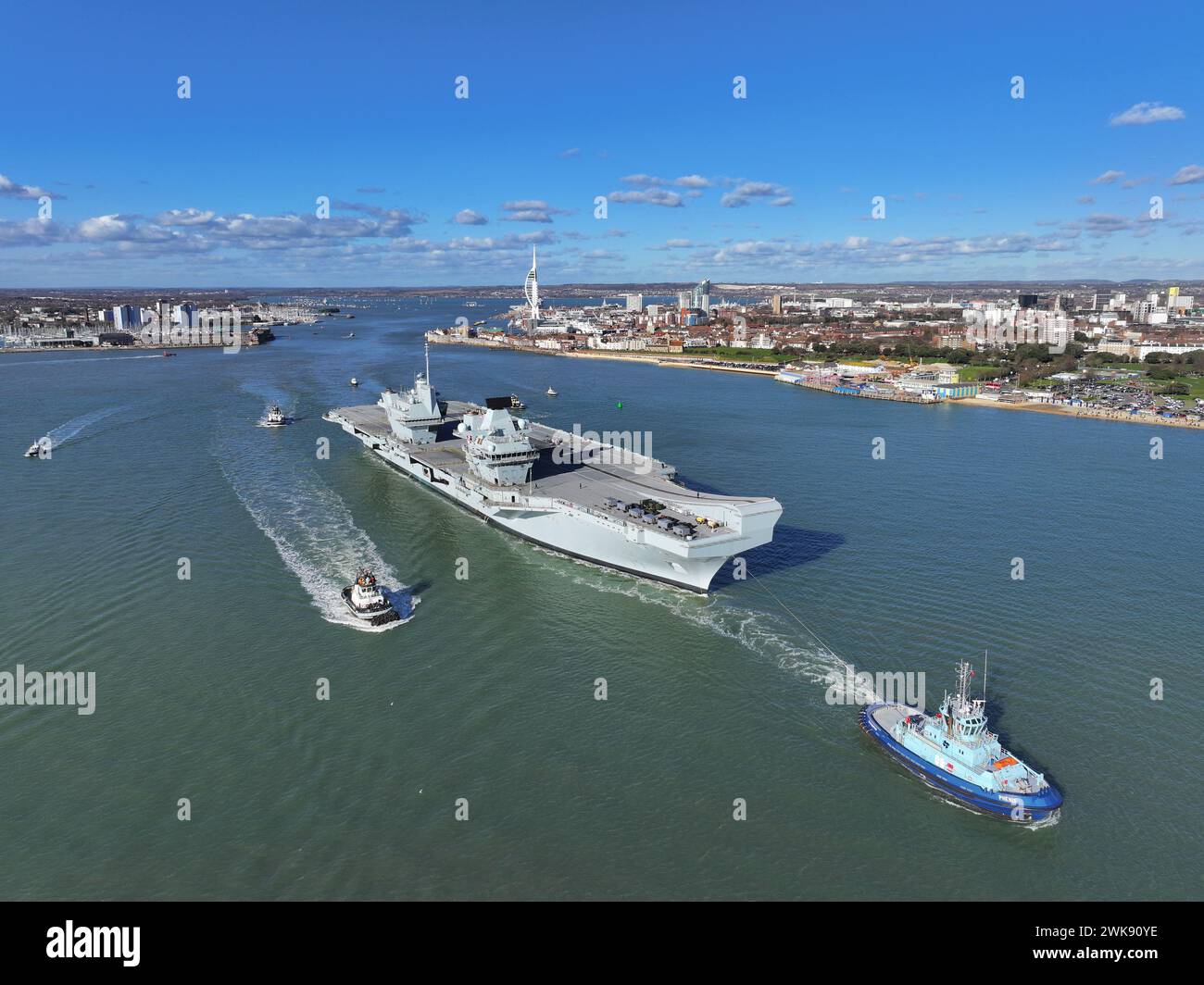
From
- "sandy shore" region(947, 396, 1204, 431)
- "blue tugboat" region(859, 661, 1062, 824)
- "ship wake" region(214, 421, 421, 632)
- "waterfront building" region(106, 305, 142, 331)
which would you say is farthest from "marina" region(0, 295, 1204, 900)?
"waterfront building" region(106, 305, 142, 331)

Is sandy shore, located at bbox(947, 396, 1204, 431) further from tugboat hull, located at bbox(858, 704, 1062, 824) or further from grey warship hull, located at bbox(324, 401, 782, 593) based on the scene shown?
tugboat hull, located at bbox(858, 704, 1062, 824)

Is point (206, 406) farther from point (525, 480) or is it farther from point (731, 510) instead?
point (731, 510)

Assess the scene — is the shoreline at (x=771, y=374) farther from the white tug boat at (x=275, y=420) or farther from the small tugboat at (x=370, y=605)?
the small tugboat at (x=370, y=605)

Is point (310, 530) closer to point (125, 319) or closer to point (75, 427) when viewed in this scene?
point (75, 427)

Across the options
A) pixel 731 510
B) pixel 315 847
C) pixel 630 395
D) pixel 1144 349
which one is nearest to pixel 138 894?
pixel 315 847

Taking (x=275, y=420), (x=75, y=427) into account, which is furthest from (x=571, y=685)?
(x=75, y=427)
